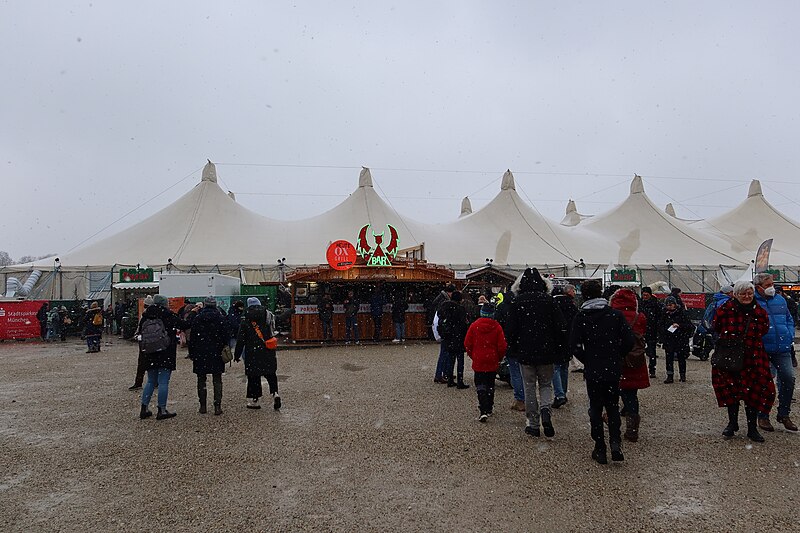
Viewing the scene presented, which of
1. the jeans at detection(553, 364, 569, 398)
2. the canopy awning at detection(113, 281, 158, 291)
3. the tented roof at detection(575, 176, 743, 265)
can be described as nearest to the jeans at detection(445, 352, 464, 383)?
the jeans at detection(553, 364, 569, 398)

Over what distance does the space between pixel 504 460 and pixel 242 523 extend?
2126 millimetres

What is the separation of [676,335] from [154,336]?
7345 millimetres

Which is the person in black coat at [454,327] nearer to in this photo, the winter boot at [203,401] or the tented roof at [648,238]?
the winter boot at [203,401]

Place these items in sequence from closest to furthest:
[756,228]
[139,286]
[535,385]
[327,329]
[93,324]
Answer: [535,385] < [93,324] < [327,329] < [139,286] < [756,228]

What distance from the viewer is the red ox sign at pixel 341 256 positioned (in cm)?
1247

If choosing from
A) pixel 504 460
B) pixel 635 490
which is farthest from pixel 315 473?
pixel 635 490

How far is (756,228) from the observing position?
26.7m

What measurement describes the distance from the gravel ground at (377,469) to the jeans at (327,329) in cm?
602

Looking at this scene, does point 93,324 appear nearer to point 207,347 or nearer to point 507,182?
point 207,347

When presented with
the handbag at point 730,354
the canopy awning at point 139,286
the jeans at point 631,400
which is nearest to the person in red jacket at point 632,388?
the jeans at point 631,400

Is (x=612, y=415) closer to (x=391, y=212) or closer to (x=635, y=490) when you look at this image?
(x=635, y=490)

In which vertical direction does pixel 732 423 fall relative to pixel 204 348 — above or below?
below

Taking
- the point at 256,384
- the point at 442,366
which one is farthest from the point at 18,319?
the point at 442,366

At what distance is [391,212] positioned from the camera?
23.1 metres
